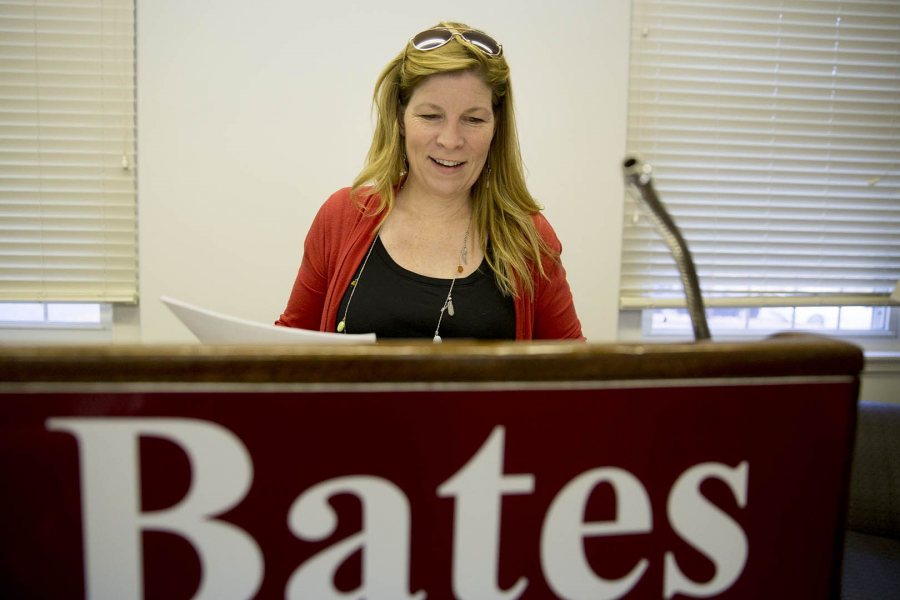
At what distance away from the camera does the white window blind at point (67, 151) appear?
214 centimetres

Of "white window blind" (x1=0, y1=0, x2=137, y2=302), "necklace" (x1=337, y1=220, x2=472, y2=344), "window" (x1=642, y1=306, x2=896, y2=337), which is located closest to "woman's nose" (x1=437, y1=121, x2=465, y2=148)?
"necklace" (x1=337, y1=220, x2=472, y2=344)

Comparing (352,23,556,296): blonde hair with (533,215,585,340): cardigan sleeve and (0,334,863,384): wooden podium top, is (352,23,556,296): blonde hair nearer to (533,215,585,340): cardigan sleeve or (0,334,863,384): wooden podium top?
(533,215,585,340): cardigan sleeve

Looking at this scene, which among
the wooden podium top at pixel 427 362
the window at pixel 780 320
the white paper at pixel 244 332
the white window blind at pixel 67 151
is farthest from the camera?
the window at pixel 780 320

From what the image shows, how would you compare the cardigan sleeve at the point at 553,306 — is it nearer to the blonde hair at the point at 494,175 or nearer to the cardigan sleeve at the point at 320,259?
the blonde hair at the point at 494,175

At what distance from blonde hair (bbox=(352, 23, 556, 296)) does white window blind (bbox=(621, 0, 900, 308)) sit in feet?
3.69

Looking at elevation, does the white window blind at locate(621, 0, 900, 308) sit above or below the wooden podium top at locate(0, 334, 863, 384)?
above

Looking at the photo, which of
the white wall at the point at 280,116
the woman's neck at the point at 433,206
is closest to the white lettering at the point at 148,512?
the woman's neck at the point at 433,206

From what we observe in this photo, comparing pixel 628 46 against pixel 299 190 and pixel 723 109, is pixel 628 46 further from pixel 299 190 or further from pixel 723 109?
pixel 299 190

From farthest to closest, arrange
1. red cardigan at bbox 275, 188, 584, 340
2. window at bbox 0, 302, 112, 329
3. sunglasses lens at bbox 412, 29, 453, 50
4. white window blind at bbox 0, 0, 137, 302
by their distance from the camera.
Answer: window at bbox 0, 302, 112, 329 → white window blind at bbox 0, 0, 137, 302 → red cardigan at bbox 275, 188, 584, 340 → sunglasses lens at bbox 412, 29, 453, 50

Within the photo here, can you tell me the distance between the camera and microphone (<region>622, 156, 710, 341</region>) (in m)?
0.61

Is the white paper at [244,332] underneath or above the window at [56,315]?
above

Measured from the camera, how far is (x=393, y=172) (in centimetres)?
149

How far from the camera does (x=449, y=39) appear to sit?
1.27 metres

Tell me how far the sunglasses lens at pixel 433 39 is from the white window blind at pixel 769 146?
52.5 inches
